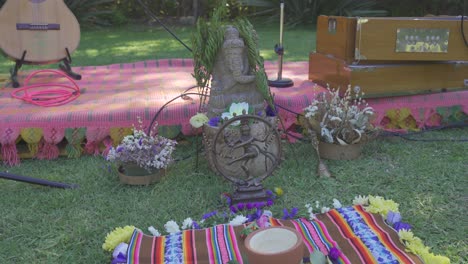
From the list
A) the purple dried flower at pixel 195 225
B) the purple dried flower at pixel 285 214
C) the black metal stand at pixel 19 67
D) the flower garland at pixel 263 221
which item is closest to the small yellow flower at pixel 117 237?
the flower garland at pixel 263 221

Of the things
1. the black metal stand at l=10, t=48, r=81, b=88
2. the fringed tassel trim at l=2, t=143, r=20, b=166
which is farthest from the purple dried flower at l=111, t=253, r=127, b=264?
the black metal stand at l=10, t=48, r=81, b=88

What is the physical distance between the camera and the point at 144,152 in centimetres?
238

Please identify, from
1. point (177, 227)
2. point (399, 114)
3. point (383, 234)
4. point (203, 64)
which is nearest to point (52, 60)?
point (203, 64)

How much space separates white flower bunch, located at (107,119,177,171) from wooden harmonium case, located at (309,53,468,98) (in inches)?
49.2

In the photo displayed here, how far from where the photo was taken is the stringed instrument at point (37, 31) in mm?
3545

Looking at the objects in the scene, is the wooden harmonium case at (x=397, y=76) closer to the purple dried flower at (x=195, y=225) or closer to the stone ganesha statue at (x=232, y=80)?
the stone ganesha statue at (x=232, y=80)

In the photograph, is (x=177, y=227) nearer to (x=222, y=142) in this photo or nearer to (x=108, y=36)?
(x=222, y=142)

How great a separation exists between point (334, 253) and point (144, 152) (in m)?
1.10

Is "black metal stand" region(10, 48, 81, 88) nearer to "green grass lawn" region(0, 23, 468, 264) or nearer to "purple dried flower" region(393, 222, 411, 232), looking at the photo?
"green grass lawn" region(0, 23, 468, 264)

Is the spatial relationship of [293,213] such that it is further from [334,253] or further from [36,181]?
[36,181]

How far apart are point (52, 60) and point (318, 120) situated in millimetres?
2170

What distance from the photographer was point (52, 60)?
144 inches

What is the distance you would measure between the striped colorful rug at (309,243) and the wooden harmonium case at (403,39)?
1.28 meters

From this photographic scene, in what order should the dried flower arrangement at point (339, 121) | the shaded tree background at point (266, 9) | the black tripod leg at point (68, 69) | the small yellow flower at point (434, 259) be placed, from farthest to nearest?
the shaded tree background at point (266, 9), the black tripod leg at point (68, 69), the dried flower arrangement at point (339, 121), the small yellow flower at point (434, 259)
